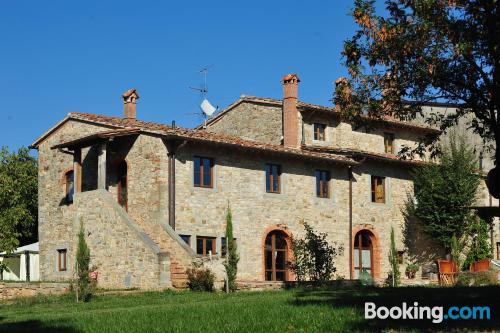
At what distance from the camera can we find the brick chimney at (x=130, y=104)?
107ft

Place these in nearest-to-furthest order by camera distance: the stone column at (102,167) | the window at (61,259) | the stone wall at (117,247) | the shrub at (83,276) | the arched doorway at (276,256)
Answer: the shrub at (83,276), the stone wall at (117,247), the stone column at (102,167), the arched doorway at (276,256), the window at (61,259)

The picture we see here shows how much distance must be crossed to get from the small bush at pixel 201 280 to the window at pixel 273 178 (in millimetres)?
6928

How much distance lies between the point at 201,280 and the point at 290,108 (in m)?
11.4

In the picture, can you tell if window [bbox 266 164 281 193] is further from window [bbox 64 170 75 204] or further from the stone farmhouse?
window [bbox 64 170 75 204]

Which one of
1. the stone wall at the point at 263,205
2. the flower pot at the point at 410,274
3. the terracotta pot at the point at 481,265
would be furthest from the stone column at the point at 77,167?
the terracotta pot at the point at 481,265

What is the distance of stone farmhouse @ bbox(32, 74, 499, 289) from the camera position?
27.3m

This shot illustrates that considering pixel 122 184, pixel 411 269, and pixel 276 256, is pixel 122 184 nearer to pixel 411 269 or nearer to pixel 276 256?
pixel 276 256

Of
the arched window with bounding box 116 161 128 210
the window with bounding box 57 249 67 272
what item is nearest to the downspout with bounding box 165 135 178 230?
the arched window with bounding box 116 161 128 210

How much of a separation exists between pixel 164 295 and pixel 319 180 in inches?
468

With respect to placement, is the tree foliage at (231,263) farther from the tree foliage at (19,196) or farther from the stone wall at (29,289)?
the tree foliage at (19,196)

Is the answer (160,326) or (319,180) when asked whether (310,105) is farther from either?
(160,326)

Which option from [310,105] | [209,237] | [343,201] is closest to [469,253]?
[343,201]

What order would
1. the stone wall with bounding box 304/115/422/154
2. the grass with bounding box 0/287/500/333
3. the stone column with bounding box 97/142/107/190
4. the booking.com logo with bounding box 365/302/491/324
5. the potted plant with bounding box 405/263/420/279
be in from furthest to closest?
the potted plant with bounding box 405/263/420/279 → the stone wall with bounding box 304/115/422/154 → the stone column with bounding box 97/142/107/190 → the booking.com logo with bounding box 365/302/491/324 → the grass with bounding box 0/287/500/333

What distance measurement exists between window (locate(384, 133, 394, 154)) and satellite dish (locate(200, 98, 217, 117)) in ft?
27.3
